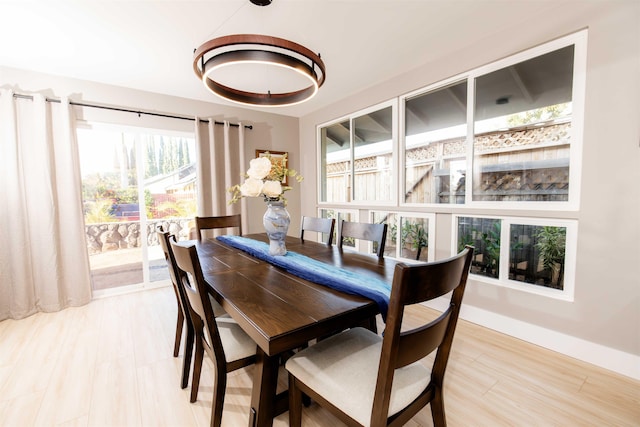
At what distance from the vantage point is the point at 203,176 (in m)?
3.45

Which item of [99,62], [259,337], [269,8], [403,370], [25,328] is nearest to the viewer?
[259,337]

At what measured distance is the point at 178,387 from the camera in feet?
5.31

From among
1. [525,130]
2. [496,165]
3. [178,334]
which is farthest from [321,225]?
[525,130]

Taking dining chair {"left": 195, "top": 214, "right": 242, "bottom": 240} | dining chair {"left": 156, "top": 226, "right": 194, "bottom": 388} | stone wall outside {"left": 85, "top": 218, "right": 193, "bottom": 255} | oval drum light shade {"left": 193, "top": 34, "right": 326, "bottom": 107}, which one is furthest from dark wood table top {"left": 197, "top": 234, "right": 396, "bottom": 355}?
stone wall outside {"left": 85, "top": 218, "right": 193, "bottom": 255}

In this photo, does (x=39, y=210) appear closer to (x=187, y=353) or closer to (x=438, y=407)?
(x=187, y=353)

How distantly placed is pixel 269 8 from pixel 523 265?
2.75m

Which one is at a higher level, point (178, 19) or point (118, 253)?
point (178, 19)

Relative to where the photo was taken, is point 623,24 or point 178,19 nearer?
point 623,24

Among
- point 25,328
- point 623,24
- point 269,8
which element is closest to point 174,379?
point 25,328

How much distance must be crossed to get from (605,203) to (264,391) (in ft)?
7.64

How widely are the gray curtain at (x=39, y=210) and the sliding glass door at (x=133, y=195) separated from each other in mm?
269

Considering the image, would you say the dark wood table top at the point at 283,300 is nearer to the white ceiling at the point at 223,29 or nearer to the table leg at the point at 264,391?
the table leg at the point at 264,391

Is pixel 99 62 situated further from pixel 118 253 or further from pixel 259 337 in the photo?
pixel 259 337

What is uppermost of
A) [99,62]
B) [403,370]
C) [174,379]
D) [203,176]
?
[99,62]
